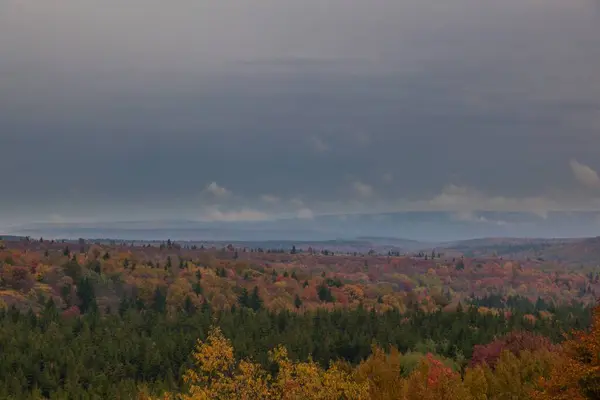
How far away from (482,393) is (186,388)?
7876 cm

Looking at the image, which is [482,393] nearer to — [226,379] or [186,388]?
[226,379]

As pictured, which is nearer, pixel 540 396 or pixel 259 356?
pixel 540 396

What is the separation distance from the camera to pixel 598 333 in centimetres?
6631

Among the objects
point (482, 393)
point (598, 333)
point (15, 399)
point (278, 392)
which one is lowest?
point (15, 399)

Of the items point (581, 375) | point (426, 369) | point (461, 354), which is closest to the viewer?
point (581, 375)

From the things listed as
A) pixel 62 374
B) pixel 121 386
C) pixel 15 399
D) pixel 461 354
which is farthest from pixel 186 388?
pixel 461 354

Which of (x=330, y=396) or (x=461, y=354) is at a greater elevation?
(x=330, y=396)

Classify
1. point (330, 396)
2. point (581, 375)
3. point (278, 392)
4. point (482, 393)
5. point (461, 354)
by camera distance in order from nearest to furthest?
1. point (330, 396)
2. point (278, 392)
3. point (581, 375)
4. point (482, 393)
5. point (461, 354)

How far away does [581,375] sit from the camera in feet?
215

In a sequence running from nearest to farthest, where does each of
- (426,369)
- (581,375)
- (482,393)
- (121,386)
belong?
(581,375) < (482,393) < (426,369) < (121,386)

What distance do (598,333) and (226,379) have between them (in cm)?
3133

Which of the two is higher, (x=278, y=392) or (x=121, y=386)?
(x=278, y=392)

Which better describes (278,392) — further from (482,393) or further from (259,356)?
(259,356)

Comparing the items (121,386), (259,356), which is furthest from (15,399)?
(259,356)
